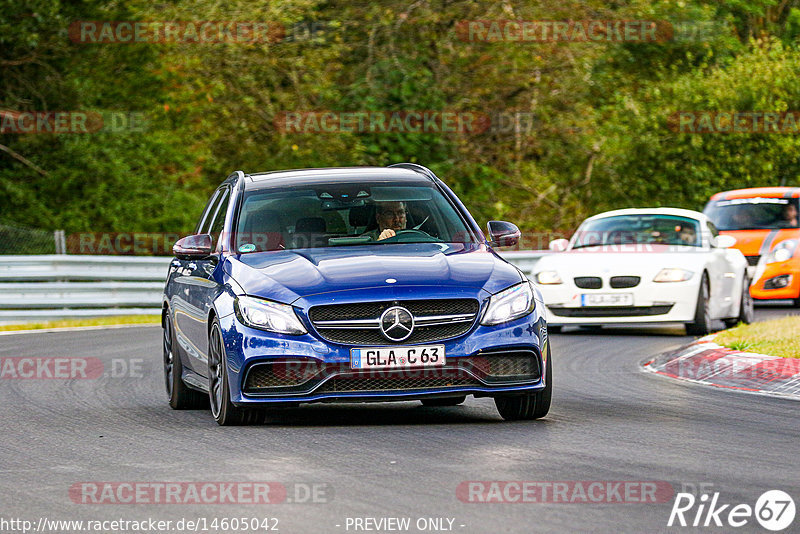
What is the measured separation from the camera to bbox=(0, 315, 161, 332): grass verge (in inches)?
870

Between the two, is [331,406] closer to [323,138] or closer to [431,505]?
[431,505]

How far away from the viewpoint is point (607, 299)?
17922mm

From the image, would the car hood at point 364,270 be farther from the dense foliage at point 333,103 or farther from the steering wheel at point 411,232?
the dense foliage at point 333,103

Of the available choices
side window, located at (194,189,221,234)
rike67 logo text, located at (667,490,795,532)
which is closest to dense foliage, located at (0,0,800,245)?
side window, located at (194,189,221,234)

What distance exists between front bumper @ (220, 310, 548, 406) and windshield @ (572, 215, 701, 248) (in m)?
10.1

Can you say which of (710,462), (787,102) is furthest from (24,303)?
(787,102)

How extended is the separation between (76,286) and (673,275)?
32.6ft

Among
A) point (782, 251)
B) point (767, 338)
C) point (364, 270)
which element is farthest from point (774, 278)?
point (364, 270)

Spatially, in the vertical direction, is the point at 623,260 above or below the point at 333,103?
below

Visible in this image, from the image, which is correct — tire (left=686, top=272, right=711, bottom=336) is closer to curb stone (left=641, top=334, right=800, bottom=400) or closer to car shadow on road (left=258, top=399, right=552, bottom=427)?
curb stone (left=641, top=334, right=800, bottom=400)

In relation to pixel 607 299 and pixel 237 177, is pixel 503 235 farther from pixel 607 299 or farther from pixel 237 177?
pixel 607 299

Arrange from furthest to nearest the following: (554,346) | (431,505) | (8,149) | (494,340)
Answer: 1. (8,149)
2. (554,346)
3. (494,340)
4. (431,505)

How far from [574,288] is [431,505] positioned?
38.5 feet

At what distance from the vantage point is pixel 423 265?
9312 millimetres
